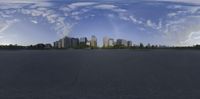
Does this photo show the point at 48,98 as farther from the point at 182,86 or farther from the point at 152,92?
the point at 182,86

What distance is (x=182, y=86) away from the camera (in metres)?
84.7

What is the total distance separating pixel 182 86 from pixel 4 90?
3613cm

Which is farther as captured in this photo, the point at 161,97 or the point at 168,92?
the point at 168,92

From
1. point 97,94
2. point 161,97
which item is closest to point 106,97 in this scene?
point 97,94

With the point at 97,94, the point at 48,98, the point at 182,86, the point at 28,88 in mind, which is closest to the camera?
the point at 48,98

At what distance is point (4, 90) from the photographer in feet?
245

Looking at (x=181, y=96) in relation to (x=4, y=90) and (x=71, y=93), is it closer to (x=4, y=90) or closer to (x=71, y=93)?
(x=71, y=93)

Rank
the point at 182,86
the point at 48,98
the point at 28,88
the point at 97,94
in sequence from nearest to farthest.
Result: the point at 48,98 → the point at 97,94 → the point at 28,88 → the point at 182,86

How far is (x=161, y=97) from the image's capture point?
67.1m


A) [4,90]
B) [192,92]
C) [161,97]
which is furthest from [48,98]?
→ [192,92]

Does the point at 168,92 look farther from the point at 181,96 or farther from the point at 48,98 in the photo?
the point at 48,98

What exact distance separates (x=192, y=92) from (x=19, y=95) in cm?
3061

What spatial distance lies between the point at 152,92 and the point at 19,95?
77.3 feet

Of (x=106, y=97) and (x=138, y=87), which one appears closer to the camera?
(x=106, y=97)
